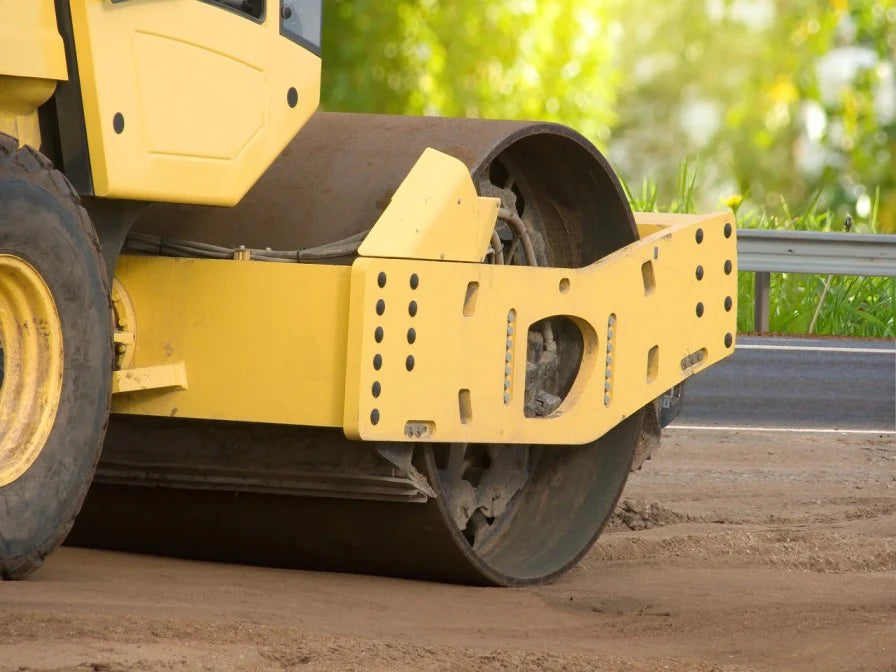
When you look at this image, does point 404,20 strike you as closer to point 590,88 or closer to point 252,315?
point 590,88

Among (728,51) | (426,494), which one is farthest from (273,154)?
(728,51)

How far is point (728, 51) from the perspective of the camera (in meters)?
29.9

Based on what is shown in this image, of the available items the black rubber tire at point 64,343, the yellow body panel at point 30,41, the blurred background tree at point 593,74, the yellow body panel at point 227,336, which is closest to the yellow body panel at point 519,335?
the yellow body panel at point 227,336

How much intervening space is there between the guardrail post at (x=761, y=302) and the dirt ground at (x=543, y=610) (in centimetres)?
356

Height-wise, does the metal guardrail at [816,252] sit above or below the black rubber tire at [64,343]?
above

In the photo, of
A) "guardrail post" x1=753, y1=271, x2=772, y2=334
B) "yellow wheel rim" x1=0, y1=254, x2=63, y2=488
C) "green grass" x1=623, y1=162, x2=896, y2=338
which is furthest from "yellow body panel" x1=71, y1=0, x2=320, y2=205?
"green grass" x1=623, y1=162, x2=896, y2=338

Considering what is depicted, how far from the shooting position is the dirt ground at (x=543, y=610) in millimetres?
3479

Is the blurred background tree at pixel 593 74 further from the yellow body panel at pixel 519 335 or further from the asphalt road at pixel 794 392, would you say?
the yellow body panel at pixel 519 335

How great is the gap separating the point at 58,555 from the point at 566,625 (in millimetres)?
1285

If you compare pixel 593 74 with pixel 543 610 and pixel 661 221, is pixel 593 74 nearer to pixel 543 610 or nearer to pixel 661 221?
pixel 661 221

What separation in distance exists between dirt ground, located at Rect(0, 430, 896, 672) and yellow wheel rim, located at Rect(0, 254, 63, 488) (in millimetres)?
281

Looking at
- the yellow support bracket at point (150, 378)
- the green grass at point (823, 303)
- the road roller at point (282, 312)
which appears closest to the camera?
the road roller at point (282, 312)

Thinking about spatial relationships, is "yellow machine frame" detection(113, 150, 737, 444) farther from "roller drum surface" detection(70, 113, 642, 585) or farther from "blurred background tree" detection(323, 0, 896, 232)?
"blurred background tree" detection(323, 0, 896, 232)

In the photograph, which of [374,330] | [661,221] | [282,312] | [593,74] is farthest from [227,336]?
[593,74]
